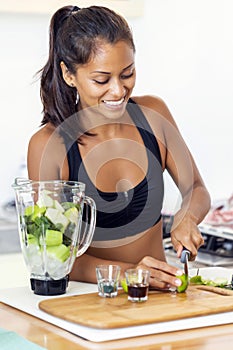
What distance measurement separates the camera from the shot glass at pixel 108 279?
2.01 meters

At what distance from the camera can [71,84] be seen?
232cm

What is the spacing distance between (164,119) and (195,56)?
5.44ft

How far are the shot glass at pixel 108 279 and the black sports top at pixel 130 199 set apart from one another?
36 cm

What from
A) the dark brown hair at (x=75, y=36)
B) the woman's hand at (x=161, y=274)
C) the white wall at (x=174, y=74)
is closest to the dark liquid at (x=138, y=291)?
the woman's hand at (x=161, y=274)

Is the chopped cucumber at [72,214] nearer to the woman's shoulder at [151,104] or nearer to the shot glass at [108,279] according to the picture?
the shot glass at [108,279]

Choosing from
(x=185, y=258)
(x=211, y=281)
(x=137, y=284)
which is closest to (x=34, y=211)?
(x=137, y=284)

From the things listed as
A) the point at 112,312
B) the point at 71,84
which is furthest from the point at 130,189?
the point at 112,312

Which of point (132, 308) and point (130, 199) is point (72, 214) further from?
point (130, 199)

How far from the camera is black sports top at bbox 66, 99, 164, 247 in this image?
93.3 inches

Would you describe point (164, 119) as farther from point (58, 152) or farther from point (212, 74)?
point (212, 74)

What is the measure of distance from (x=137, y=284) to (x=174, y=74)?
235 cm

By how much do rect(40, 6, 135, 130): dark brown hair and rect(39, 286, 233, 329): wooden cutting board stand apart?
596 millimetres

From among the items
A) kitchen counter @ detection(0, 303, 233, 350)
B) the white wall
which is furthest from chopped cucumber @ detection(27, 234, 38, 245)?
the white wall

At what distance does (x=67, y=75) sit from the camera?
2.31 meters
